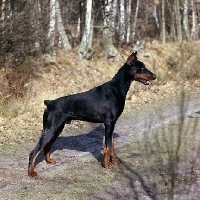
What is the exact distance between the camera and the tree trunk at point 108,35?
1973 centimetres

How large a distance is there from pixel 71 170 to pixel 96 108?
3.64ft

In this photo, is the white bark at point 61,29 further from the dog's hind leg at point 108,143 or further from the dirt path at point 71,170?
the dog's hind leg at point 108,143

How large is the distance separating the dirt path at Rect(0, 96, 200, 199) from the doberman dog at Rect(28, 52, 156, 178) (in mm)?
291

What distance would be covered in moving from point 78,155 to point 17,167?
127 cm

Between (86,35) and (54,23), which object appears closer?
(54,23)

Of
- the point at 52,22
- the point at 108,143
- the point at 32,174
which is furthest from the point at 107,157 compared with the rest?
the point at 52,22

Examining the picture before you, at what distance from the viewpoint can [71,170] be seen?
6.49m

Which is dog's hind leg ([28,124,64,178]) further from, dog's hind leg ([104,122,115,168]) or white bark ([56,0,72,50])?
white bark ([56,0,72,50])

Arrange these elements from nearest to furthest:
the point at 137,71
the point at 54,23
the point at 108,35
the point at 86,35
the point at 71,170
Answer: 1. the point at 71,170
2. the point at 137,71
3. the point at 54,23
4. the point at 86,35
5. the point at 108,35

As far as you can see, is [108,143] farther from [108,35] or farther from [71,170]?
[108,35]

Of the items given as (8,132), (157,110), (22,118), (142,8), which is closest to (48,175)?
(8,132)

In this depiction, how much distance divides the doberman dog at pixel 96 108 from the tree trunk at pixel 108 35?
13.1m

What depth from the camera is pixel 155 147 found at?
25.2 feet

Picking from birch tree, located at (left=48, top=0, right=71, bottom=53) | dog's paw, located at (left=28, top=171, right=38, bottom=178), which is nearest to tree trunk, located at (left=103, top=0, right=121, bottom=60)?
birch tree, located at (left=48, top=0, right=71, bottom=53)
